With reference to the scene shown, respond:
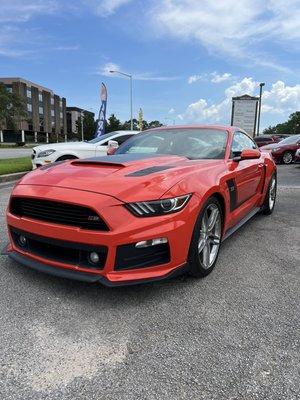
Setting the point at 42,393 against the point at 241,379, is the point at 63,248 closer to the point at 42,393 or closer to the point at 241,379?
the point at 42,393

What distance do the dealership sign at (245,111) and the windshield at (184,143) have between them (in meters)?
18.0

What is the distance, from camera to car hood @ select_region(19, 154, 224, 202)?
2994 mm

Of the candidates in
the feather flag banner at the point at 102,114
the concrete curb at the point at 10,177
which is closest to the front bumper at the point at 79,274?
the concrete curb at the point at 10,177

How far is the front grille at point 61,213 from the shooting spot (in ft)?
9.47

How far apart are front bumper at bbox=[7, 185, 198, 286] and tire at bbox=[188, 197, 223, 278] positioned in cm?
10

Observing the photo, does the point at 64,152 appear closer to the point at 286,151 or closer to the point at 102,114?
the point at 286,151

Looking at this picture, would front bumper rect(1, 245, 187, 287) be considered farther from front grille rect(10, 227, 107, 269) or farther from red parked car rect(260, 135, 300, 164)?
red parked car rect(260, 135, 300, 164)

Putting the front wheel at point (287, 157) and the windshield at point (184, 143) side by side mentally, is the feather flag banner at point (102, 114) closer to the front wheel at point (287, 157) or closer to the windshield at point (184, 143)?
the front wheel at point (287, 157)

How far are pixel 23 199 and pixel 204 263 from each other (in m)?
1.70

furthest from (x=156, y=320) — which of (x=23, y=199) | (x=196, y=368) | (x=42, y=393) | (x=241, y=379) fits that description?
(x=23, y=199)

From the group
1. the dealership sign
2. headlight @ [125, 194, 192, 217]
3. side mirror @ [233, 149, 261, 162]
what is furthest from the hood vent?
the dealership sign

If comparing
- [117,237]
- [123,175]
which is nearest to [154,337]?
[117,237]

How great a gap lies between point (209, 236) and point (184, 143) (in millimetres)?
1335

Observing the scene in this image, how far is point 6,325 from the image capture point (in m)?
2.69
